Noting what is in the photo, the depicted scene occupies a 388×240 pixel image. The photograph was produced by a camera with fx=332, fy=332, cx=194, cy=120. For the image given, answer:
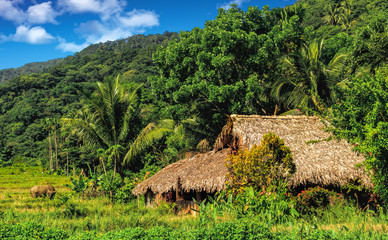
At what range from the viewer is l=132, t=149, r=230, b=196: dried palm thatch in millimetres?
9625

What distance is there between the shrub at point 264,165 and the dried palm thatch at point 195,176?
5.28 ft

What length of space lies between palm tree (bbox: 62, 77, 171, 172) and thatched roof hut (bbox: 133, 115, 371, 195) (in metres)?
3.76

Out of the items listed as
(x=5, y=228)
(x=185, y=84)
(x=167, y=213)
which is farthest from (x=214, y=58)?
(x=5, y=228)

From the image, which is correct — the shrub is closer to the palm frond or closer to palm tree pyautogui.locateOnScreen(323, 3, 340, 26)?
the palm frond

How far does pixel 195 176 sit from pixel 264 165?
3425 millimetres

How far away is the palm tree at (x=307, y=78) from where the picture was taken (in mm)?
13469

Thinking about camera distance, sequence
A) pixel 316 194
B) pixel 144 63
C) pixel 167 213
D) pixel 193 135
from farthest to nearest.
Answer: pixel 144 63, pixel 193 135, pixel 167 213, pixel 316 194

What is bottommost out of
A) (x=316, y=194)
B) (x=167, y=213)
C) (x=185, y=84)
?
(x=167, y=213)

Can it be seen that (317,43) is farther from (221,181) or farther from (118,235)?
(118,235)

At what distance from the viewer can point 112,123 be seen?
50.5ft

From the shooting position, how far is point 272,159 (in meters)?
7.61

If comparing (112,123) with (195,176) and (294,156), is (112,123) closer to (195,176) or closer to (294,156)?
(195,176)

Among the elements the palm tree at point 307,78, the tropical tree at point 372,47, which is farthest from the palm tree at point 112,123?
the tropical tree at point 372,47

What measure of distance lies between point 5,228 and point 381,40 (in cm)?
1193
